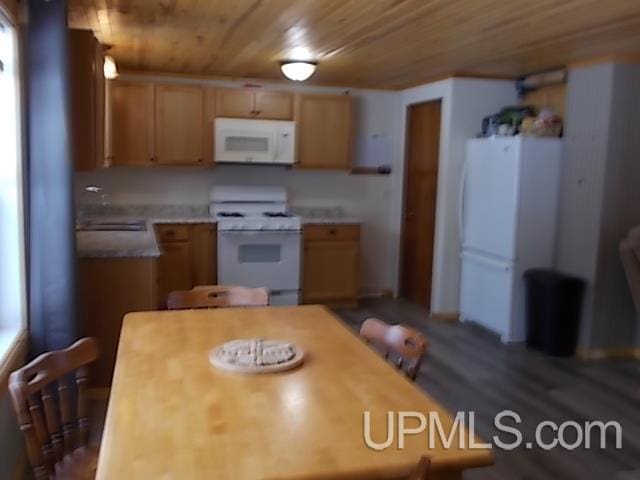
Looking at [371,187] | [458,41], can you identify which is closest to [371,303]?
[371,187]

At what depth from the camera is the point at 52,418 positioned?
187cm

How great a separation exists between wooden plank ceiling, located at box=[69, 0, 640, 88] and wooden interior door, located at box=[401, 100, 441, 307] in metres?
0.83

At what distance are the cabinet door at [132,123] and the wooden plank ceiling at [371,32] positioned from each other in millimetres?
274

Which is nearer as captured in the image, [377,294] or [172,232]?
[172,232]

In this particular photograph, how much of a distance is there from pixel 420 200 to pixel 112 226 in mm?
3021

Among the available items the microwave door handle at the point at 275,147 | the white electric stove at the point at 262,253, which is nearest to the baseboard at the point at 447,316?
the white electric stove at the point at 262,253

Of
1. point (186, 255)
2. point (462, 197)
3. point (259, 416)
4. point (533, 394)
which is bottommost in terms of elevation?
point (533, 394)

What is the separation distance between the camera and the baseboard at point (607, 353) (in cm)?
478

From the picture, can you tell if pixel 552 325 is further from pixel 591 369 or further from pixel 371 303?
pixel 371 303

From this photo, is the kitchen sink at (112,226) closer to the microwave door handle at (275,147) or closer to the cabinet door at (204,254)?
the cabinet door at (204,254)

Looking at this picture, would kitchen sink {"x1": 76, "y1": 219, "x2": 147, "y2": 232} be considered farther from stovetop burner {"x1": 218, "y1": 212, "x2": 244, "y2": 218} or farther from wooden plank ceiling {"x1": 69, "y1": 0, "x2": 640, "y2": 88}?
wooden plank ceiling {"x1": 69, "y1": 0, "x2": 640, "y2": 88}

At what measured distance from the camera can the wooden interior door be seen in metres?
6.10

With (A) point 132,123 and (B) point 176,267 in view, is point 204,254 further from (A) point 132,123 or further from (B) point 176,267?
(A) point 132,123

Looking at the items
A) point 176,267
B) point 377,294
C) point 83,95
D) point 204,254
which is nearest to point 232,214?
point 204,254
